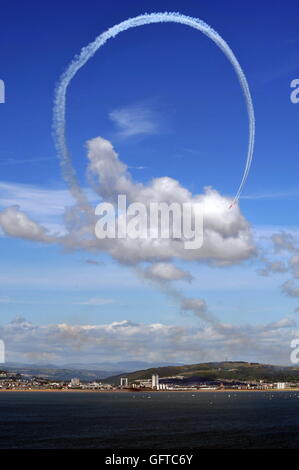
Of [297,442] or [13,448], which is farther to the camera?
[297,442]
